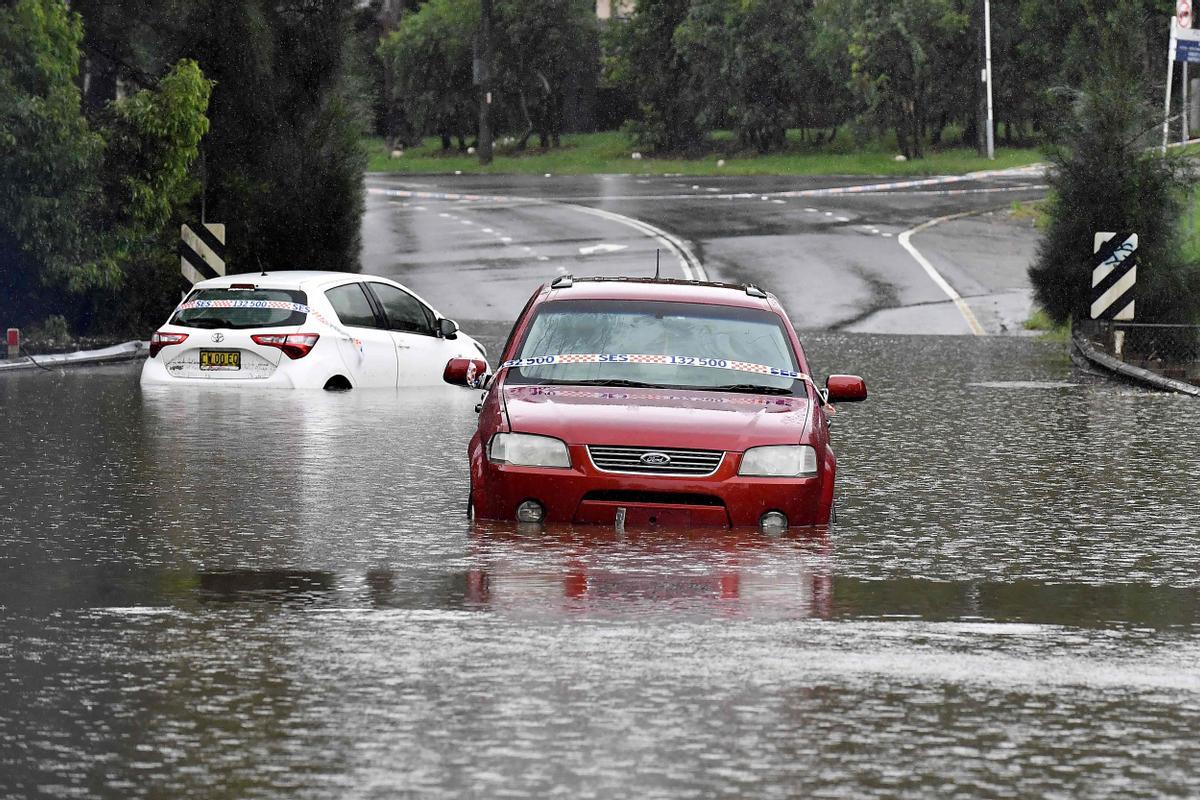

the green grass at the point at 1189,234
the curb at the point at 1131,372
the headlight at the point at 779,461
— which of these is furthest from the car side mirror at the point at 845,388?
the green grass at the point at 1189,234

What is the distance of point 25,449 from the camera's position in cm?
1639

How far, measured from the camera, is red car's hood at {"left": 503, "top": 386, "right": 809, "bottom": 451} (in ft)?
37.8

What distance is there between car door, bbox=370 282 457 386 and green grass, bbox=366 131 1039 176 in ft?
152

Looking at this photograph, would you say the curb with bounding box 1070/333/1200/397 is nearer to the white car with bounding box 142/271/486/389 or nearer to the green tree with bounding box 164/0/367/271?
the white car with bounding box 142/271/486/389

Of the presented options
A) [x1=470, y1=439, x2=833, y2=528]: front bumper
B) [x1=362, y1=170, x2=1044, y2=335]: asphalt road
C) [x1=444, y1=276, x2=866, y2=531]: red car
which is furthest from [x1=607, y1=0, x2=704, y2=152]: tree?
[x1=470, y1=439, x2=833, y2=528]: front bumper

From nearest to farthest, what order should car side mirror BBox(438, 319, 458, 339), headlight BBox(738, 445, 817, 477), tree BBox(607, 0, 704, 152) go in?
headlight BBox(738, 445, 817, 477) < car side mirror BBox(438, 319, 458, 339) < tree BBox(607, 0, 704, 152)

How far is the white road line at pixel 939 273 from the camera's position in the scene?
34.9 metres

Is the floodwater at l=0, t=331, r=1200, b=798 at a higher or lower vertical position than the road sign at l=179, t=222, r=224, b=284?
lower

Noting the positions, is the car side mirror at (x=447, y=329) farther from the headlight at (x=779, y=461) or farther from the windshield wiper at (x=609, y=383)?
the headlight at (x=779, y=461)

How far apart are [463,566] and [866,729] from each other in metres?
3.90

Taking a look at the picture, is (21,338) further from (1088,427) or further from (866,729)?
(866,729)

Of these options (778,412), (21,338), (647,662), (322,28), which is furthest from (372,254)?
(647,662)

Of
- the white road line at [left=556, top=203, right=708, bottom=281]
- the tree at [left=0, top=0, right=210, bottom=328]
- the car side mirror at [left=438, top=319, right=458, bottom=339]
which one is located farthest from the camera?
the white road line at [left=556, top=203, right=708, bottom=281]

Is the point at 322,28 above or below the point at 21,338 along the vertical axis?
above
